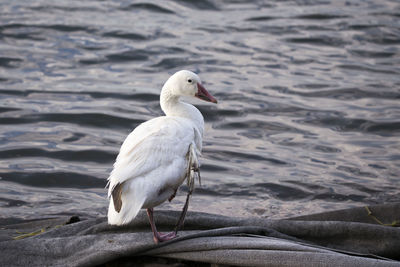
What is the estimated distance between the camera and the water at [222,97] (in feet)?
20.9

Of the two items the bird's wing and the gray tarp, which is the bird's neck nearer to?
the bird's wing

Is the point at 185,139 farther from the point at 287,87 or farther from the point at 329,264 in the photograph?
the point at 287,87

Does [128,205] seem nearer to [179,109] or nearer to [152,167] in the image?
[152,167]

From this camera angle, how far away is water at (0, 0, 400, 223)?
6383mm

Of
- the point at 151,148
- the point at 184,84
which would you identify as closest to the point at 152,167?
the point at 151,148

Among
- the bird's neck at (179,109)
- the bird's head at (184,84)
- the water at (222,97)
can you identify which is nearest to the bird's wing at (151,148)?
the bird's neck at (179,109)

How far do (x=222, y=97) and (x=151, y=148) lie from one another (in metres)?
5.18

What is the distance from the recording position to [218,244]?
11.6ft

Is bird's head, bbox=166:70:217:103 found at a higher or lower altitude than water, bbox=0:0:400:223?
higher

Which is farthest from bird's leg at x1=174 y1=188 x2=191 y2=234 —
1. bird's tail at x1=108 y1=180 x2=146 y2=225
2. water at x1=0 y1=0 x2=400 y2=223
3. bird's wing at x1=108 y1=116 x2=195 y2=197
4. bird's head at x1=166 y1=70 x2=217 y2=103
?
water at x1=0 y1=0 x2=400 y2=223

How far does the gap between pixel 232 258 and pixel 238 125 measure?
4684 mm

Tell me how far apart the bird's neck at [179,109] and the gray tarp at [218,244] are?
28.2 inches

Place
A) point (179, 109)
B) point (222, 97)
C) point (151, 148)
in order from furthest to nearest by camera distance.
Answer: point (222, 97) < point (179, 109) < point (151, 148)

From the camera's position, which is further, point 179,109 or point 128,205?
point 179,109
